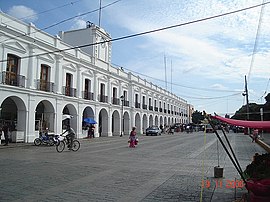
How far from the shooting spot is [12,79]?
20.9m

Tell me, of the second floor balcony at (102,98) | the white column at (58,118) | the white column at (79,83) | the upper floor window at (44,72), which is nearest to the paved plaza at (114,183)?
the white column at (58,118)

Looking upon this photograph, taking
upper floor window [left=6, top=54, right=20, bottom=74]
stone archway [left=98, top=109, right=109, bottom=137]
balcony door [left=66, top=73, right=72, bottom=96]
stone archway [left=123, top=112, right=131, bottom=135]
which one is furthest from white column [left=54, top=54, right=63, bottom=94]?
stone archway [left=123, top=112, right=131, bottom=135]

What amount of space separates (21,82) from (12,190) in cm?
1672

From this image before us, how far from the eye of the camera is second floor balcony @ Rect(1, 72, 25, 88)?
19806mm

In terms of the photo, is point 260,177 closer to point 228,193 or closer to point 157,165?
point 228,193

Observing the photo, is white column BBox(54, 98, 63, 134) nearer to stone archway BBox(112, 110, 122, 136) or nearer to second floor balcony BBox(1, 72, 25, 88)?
second floor balcony BBox(1, 72, 25, 88)

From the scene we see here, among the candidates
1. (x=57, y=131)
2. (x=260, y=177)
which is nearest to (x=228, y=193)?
(x=260, y=177)

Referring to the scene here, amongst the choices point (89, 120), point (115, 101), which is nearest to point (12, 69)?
point (89, 120)

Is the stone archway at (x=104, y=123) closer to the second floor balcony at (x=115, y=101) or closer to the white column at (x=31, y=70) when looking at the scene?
the second floor balcony at (x=115, y=101)

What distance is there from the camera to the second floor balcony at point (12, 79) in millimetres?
19806

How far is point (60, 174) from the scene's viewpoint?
8.41 m

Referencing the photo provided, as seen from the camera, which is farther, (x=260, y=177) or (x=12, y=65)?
(x=12, y=65)

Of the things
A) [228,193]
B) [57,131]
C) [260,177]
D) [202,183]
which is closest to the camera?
[260,177]

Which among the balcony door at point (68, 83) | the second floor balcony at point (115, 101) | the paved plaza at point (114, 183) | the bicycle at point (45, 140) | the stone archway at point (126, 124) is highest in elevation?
the balcony door at point (68, 83)
